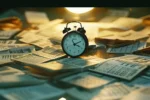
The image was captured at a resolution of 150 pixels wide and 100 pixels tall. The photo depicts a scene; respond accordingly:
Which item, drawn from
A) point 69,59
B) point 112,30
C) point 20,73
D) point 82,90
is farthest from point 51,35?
point 82,90

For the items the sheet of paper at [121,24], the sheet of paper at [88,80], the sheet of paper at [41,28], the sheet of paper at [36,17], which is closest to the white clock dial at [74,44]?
the sheet of paper at [88,80]

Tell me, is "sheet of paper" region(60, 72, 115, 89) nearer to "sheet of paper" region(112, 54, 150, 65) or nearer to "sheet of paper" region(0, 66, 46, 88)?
"sheet of paper" region(0, 66, 46, 88)

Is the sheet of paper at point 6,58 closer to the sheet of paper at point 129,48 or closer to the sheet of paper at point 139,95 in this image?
the sheet of paper at point 129,48

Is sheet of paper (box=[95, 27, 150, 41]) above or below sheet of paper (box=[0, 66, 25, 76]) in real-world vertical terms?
above

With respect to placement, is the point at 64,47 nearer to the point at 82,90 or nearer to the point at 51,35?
the point at 82,90

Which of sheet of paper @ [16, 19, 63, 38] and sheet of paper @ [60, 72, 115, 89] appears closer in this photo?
sheet of paper @ [60, 72, 115, 89]

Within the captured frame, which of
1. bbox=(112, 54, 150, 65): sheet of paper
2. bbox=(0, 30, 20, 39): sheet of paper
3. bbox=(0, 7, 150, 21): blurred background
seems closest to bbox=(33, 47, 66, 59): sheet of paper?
bbox=(112, 54, 150, 65): sheet of paper

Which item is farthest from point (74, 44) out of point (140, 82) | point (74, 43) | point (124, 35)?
point (124, 35)
